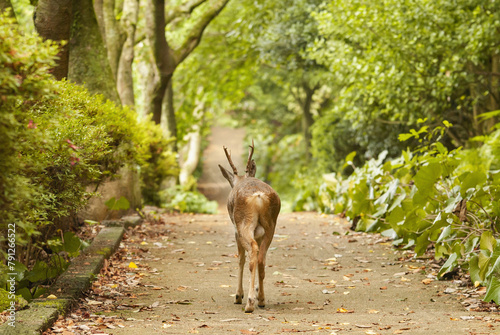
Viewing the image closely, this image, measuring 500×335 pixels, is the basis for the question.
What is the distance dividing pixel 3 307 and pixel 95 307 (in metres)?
1.12

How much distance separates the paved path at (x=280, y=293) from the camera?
5.20 m

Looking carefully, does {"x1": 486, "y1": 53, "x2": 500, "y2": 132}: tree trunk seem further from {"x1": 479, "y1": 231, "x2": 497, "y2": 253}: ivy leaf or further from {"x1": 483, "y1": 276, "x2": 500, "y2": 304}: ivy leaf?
{"x1": 483, "y1": 276, "x2": 500, "y2": 304}: ivy leaf

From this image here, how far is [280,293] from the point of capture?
7.08 m

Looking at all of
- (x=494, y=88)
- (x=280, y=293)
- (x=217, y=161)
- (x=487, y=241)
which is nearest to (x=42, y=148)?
(x=280, y=293)

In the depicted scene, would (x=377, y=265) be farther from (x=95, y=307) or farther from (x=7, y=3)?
(x=7, y=3)

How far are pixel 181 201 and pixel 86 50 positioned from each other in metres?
9.17

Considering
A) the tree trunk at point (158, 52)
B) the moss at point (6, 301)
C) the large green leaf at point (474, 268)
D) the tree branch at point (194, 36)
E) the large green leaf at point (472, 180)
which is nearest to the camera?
the moss at point (6, 301)

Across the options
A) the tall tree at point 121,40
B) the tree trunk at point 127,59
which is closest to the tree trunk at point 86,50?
the tall tree at point 121,40

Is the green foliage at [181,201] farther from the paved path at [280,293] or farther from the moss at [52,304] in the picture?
the moss at [52,304]

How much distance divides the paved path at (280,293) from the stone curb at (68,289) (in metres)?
0.14

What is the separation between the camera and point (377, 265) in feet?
28.6

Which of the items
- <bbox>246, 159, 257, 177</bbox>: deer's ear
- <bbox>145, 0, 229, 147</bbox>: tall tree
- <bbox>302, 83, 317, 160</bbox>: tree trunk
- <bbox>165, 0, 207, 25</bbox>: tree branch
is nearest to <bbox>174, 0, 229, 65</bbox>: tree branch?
<bbox>145, 0, 229, 147</bbox>: tall tree

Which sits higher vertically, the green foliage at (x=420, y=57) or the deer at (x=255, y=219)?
the green foliage at (x=420, y=57)

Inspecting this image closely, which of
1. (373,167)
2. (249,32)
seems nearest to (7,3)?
(373,167)
